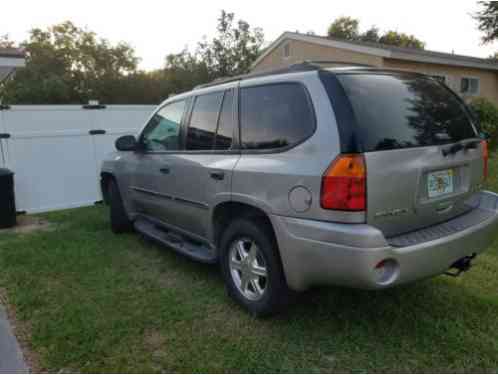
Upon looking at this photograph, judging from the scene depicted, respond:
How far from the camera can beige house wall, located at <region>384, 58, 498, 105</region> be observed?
1499 centimetres

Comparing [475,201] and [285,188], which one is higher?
[285,188]

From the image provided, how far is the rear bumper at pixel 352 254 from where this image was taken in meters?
2.35

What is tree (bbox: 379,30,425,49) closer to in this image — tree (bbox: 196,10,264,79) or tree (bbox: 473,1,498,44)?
tree (bbox: 196,10,264,79)

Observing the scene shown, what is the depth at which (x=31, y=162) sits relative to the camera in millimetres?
7281

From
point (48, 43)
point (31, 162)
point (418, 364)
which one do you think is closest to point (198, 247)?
point (418, 364)

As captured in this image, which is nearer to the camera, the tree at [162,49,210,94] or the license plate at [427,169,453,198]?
the license plate at [427,169,453,198]

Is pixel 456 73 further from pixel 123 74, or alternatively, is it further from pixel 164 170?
pixel 123 74

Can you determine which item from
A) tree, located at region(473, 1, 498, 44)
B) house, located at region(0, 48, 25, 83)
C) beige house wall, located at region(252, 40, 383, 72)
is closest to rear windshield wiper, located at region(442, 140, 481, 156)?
house, located at region(0, 48, 25, 83)

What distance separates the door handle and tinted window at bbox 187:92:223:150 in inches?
11.7

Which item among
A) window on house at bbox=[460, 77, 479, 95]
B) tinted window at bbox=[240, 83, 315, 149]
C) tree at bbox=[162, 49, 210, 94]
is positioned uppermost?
tree at bbox=[162, 49, 210, 94]

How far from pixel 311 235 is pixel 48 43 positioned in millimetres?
43408

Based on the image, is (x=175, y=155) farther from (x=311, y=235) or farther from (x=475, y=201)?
(x=475, y=201)

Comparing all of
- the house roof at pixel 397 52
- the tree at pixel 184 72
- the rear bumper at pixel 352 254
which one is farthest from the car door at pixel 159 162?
the tree at pixel 184 72

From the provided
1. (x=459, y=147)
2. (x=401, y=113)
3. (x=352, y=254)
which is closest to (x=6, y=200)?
(x=352, y=254)
